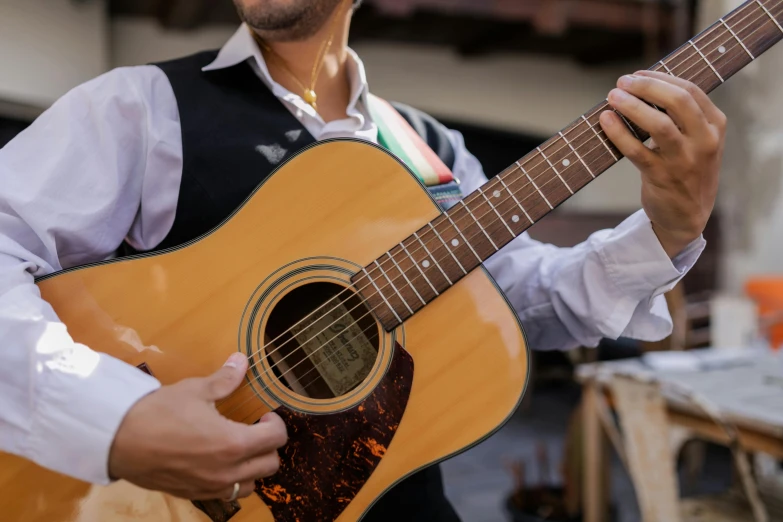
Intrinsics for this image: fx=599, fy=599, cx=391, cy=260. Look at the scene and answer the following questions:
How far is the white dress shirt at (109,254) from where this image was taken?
2.18 ft

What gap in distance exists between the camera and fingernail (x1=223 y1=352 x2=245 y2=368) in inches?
31.0

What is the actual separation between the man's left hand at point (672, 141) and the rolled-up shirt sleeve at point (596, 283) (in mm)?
70

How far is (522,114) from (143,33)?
3.50 metres

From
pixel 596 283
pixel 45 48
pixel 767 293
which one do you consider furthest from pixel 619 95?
pixel 767 293

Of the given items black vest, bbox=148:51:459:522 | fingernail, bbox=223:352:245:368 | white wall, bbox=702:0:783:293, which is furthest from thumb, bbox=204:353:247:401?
white wall, bbox=702:0:783:293

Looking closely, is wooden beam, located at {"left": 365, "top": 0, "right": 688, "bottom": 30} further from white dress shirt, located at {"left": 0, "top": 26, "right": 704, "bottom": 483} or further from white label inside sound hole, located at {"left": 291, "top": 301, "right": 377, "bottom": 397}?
white label inside sound hole, located at {"left": 291, "top": 301, "right": 377, "bottom": 397}

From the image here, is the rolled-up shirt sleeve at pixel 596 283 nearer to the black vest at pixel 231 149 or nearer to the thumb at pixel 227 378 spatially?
the black vest at pixel 231 149

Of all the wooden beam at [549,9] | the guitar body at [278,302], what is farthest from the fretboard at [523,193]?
the wooden beam at [549,9]

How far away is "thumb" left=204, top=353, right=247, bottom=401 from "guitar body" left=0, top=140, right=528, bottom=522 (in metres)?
0.04

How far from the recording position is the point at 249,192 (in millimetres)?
959

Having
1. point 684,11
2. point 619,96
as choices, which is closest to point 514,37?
point 684,11

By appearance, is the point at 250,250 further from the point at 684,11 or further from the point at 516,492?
the point at 684,11

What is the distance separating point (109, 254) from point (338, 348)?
15.4 inches

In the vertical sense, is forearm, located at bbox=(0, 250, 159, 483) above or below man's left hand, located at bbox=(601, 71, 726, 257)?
above
